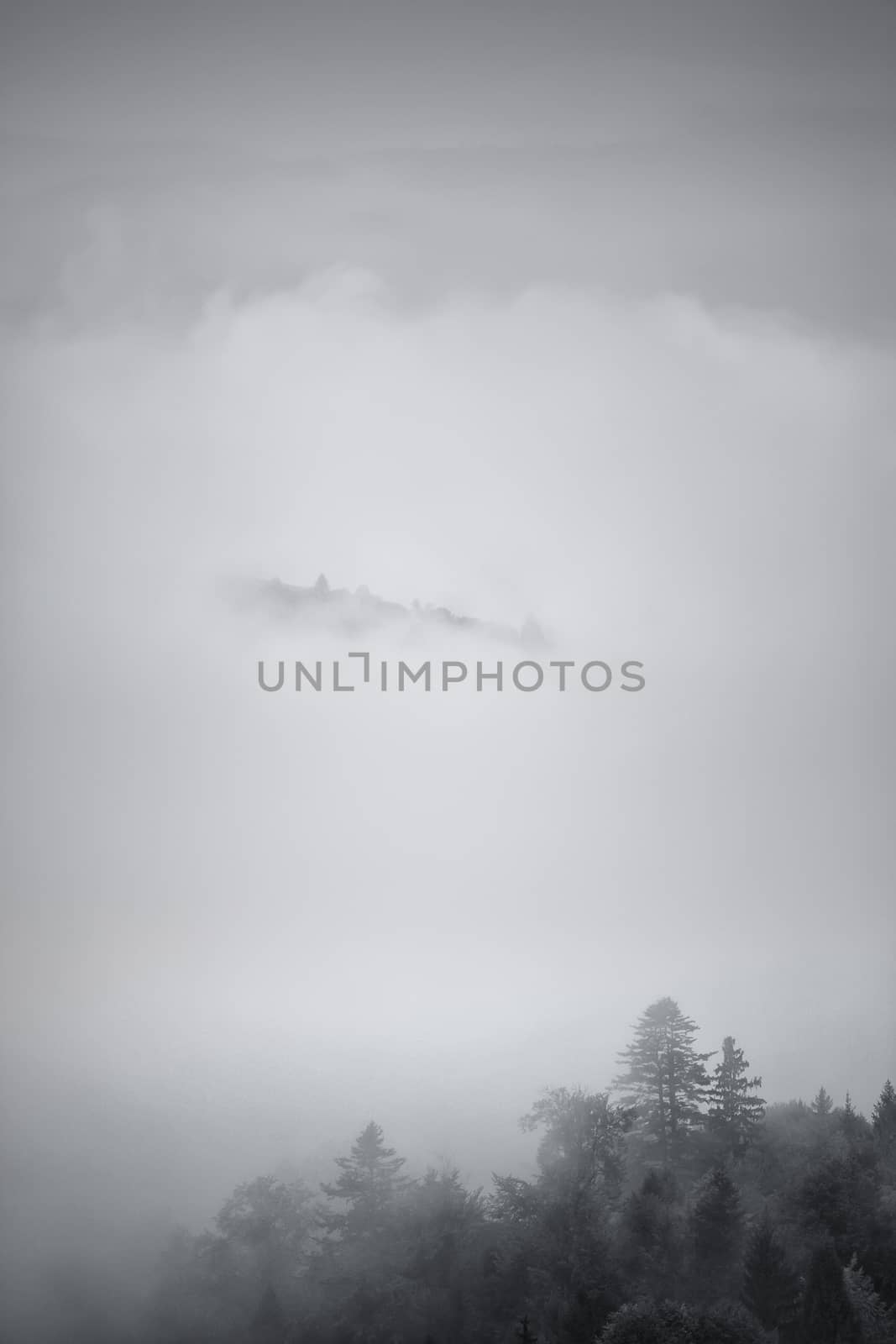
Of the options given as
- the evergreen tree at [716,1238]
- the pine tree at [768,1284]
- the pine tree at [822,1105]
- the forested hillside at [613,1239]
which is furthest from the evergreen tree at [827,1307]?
the pine tree at [822,1105]

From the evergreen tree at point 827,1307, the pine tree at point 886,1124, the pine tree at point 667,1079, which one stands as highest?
the pine tree at point 667,1079

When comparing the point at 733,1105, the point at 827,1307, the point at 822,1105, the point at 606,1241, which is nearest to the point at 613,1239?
the point at 606,1241

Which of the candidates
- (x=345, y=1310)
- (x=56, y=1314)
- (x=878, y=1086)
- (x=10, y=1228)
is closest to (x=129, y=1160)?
(x=10, y=1228)

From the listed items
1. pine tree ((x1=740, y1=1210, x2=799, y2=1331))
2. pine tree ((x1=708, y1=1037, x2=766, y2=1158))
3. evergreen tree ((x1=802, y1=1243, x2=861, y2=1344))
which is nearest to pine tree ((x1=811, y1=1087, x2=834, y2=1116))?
pine tree ((x1=708, y1=1037, x2=766, y2=1158))

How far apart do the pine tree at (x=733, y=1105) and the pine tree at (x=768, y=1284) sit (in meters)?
12.7

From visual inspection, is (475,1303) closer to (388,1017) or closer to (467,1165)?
(467,1165)

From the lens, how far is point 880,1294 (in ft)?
167

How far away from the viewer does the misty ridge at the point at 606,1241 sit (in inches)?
1976

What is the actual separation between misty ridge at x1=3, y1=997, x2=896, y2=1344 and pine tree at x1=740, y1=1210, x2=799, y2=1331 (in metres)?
0.10

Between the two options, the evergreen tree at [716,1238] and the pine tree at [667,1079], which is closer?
the evergreen tree at [716,1238]

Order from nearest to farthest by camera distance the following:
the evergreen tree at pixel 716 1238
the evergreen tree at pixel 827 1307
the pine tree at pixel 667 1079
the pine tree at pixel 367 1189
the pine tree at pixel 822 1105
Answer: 1. the evergreen tree at pixel 827 1307
2. the evergreen tree at pixel 716 1238
3. the pine tree at pixel 667 1079
4. the pine tree at pixel 367 1189
5. the pine tree at pixel 822 1105

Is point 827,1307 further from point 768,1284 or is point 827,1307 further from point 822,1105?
point 822,1105

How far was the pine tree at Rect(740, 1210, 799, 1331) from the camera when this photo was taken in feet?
162

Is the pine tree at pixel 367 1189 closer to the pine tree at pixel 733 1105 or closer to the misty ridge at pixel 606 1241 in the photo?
the misty ridge at pixel 606 1241
